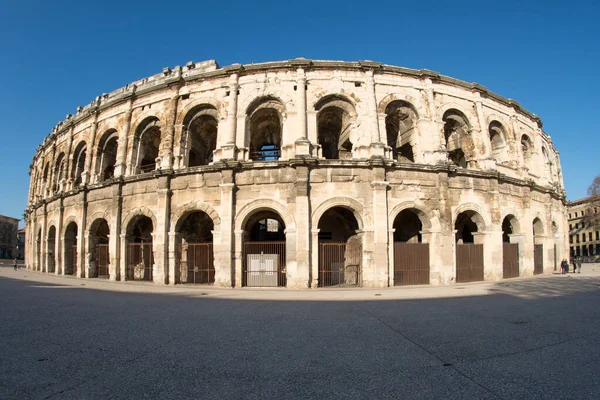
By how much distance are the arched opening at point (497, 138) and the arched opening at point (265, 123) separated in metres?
11.6

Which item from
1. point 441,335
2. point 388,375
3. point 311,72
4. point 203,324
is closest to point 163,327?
point 203,324

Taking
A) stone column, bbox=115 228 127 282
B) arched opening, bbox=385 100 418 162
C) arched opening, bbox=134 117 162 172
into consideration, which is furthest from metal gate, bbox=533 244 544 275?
stone column, bbox=115 228 127 282

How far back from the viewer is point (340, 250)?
46.6 feet

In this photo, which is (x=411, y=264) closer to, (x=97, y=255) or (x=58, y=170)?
(x=97, y=255)

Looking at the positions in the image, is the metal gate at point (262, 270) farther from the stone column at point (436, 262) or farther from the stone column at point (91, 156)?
the stone column at point (91, 156)

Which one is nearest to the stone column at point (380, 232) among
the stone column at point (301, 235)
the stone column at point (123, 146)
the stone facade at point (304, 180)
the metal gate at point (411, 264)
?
the stone facade at point (304, 180)

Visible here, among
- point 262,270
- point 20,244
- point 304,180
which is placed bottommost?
point 20,244

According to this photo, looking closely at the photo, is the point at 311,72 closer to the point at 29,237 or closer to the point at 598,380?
the point at 598,380

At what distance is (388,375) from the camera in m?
3.24

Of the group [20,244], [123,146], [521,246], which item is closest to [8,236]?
[20,244]

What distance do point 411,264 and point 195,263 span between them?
386 inches

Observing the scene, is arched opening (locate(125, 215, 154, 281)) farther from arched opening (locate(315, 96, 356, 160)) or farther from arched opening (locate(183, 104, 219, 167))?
arched opening (locate(315, 96, 356, 160))

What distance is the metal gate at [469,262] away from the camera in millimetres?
13688

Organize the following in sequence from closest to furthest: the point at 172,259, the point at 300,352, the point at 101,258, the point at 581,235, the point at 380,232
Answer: the point at 300,352, the point at 380,232, the point at 172,259, the point at 101,258, the point at 581,235
